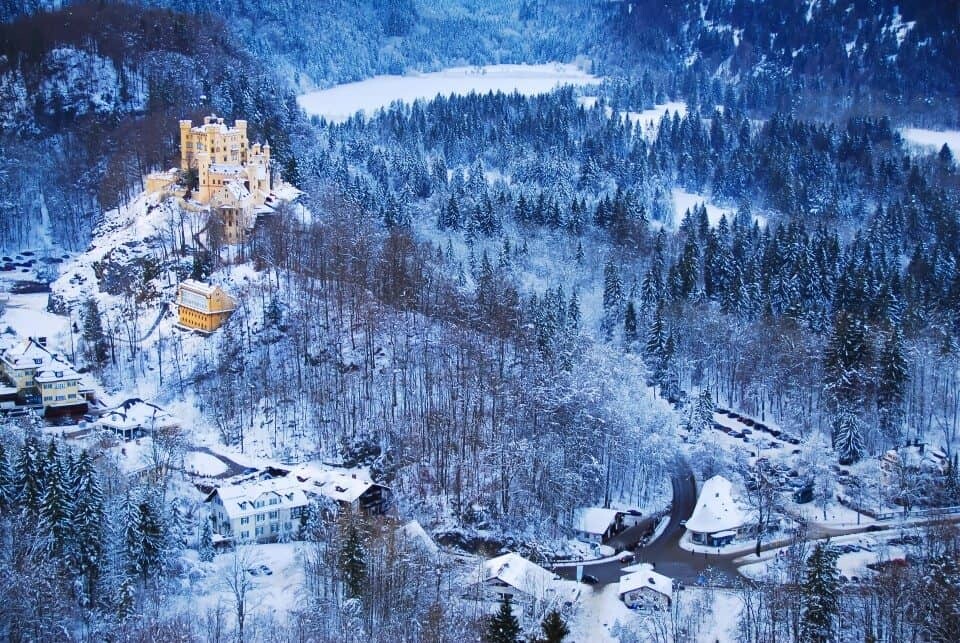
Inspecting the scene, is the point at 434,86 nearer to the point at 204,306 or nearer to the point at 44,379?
the point at 204,306

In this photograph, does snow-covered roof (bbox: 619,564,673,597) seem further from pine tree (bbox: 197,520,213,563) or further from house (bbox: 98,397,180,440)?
house (bbox: 98,397,180,440)

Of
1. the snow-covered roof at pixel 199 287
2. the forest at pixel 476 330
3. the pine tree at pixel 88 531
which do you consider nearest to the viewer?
the pine tree at pixel 88 531

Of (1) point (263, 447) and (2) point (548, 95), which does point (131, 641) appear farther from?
(2) point (548, 95)

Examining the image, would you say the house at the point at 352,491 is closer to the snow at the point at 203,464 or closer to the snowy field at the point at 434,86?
the snow at the point at 203,464

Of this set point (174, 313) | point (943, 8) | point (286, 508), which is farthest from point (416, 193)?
point (943, 8)

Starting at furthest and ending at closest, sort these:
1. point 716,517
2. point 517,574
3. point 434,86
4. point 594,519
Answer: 1. point 434,86
2. point 594,519
3. point 716,517
4. point 517,574

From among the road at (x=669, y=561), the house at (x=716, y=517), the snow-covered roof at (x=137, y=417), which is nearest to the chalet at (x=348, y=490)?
the road at (x=669, y=561)

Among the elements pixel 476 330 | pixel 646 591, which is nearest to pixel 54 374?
pixel 476 330
